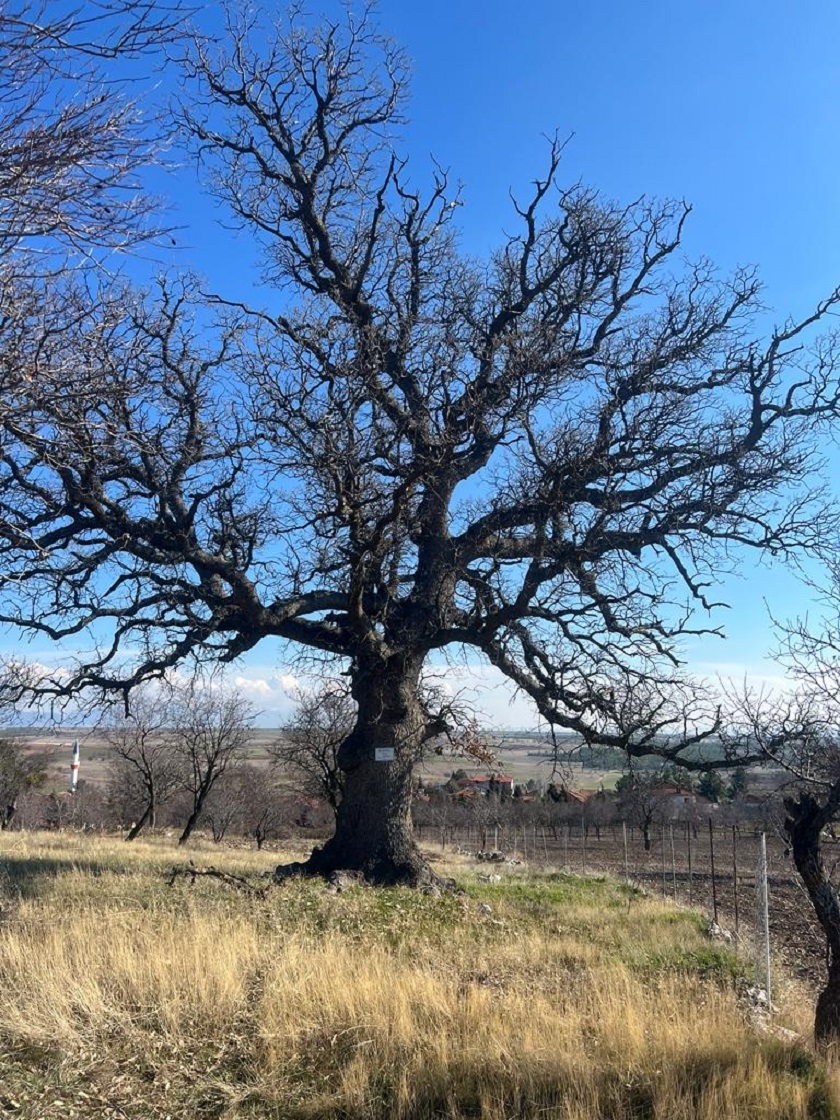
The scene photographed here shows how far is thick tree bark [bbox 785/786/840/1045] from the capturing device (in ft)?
19.8

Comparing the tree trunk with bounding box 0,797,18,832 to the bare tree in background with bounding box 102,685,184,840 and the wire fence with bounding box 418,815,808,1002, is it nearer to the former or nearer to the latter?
the bare tree in background with bounding box 102,685,184,840

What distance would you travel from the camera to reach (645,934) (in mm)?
11641

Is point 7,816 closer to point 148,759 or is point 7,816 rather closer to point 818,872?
point 148,759

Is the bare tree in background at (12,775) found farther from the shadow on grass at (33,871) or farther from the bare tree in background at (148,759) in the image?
the shadow on grass at (33,871)

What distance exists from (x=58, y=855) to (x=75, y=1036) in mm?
13184

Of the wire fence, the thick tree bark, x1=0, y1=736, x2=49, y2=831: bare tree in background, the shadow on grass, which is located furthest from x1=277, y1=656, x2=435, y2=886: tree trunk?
x1=0, y1=736, x2=49, y2=831: bare tree in background

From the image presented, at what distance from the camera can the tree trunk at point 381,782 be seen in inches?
553

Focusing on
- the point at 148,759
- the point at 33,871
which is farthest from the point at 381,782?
the point at 148,759

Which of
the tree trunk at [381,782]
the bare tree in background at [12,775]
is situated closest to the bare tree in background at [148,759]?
the bare tree in background at [12,775]

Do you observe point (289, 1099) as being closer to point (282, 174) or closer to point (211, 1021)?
point (211, 1021)

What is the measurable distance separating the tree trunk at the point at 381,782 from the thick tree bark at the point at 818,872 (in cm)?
806

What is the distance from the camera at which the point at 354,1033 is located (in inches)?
209

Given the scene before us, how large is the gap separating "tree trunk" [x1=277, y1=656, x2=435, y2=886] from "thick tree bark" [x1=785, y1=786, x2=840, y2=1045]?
26.4 feet

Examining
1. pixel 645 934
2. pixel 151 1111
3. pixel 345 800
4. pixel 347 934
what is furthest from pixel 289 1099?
pixel 345 800
